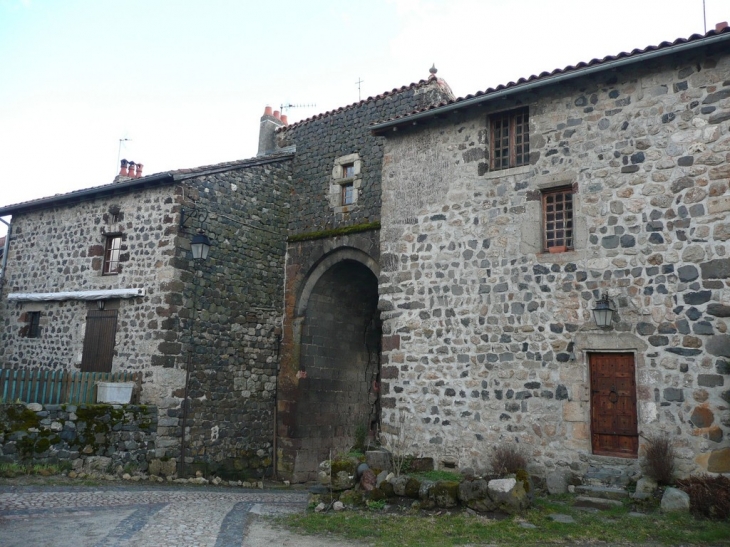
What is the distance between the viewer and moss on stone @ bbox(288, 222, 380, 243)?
13.1m

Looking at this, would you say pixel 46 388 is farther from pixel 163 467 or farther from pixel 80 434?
pixel 163 467

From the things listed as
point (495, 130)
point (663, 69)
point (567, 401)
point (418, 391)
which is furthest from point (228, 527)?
point (663, 69)

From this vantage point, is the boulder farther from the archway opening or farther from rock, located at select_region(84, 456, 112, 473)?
the archway opening

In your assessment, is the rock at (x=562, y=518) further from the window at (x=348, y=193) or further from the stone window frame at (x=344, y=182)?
the window at (x=348, y=193)

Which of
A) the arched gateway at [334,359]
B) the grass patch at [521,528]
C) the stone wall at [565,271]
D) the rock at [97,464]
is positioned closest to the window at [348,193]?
the arched gateway at [334,359]

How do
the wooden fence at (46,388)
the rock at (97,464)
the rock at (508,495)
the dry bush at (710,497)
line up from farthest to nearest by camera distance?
the wooden fence at (46,388), the rock at (97,464), the rock at (508,495), the dry bush at (710,497)

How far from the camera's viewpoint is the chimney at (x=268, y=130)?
15.7 m

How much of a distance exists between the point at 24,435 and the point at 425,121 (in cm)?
853

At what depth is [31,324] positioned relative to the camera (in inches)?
551

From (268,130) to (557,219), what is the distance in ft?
28.9

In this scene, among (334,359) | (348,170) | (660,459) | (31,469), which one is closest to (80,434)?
(31,469)

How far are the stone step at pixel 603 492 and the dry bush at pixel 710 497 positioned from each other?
2.71ft

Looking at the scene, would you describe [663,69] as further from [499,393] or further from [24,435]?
[24,435]

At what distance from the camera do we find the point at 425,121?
1088 cm
